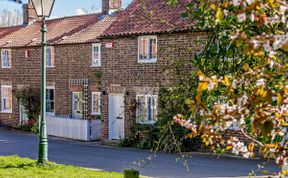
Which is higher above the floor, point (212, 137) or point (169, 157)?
point (212, 137)

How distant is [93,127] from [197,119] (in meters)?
20.8

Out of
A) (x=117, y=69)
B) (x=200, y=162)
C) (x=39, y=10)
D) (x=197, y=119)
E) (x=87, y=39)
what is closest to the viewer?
(x=197, y=119)

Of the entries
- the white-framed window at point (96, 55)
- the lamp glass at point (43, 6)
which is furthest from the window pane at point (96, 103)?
the lamp glass at point (43, 6)

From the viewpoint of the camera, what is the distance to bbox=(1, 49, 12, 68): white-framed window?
33.5m

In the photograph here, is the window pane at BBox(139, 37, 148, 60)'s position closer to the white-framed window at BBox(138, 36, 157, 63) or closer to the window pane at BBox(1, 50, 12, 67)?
the white-framed window at BBox(138, 36, 157, 63)

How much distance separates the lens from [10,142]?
2436 centimetres

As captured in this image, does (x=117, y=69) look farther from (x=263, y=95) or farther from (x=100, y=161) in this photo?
(x=263, y=95)

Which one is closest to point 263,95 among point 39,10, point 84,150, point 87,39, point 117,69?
point 39,10

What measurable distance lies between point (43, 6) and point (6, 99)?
2049 centimetres

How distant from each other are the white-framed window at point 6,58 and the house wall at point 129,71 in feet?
35.6

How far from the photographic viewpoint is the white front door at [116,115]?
24.0 metres

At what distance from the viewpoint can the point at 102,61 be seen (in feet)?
81.3

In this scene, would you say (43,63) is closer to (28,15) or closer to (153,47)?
(153,47)

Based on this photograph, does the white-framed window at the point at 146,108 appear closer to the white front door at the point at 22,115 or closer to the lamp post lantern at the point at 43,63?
the lamp post lantern at the point at 43,63
